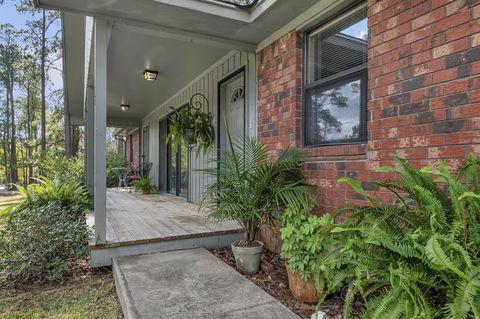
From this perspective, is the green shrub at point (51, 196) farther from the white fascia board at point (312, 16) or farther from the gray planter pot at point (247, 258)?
the white fascia board at point (312, 16)

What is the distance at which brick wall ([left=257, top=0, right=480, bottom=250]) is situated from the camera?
5.90 feet

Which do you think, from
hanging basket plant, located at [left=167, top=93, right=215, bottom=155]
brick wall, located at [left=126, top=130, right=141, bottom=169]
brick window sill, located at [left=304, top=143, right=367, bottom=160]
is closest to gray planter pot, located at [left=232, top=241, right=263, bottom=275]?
brick window sill, located at [left=304, top=143, right=367, bottom=160]

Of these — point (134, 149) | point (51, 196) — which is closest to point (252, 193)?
point (51, 196)

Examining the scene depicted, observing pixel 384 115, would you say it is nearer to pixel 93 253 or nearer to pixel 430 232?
pixel 430 232

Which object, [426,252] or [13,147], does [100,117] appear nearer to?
[426,252]

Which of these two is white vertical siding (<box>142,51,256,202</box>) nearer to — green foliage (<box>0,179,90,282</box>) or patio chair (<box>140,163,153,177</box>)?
green foliage (<box>0,179,90,282</box>)

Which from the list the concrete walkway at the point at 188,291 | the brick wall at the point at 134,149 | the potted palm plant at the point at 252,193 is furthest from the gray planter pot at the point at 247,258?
the brick wall at the point at 134,149

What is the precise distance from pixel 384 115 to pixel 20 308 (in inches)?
119

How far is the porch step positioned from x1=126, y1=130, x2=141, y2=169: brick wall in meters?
8.57

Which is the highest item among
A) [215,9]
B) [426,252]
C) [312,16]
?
[215,9]

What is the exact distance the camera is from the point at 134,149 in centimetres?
1305

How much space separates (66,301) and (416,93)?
2.96m

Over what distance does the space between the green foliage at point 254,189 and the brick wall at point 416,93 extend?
10.8 inches

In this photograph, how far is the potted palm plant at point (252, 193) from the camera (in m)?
2.76
